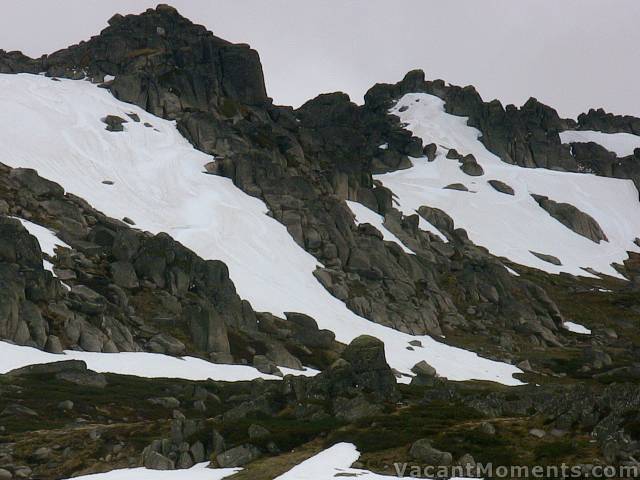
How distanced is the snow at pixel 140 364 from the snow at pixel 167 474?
32.5 m

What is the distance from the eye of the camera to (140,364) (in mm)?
83500

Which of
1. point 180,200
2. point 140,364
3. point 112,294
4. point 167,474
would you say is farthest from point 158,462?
point 180,200

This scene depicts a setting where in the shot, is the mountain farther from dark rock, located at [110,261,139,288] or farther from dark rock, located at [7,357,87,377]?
dark rock, located at [110,261,139,288]

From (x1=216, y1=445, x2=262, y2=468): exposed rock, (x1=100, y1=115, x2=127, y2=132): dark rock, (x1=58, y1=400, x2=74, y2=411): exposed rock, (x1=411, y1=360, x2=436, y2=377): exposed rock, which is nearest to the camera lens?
(x1=216, y1=445, x2=262, y2=468): exposed rock

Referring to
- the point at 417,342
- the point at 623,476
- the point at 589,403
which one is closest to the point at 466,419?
the point at 589,403

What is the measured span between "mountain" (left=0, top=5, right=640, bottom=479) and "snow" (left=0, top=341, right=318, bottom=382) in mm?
328

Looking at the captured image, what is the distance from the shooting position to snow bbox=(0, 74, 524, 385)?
12169 cm

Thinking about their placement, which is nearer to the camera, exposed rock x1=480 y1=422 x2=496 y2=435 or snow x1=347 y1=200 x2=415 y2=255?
exposed rock x1=480 y1=422 x2=496 y2=435

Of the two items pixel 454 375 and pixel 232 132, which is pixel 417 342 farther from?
pixel 232 132

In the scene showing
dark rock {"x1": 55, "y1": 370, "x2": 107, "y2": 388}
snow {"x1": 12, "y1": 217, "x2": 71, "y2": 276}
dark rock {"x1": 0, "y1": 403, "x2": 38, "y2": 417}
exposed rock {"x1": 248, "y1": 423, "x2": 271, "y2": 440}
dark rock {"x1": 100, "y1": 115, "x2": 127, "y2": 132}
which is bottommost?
exposed rock {"x1": 248, "y1": 423, "x2": 271, "y2": 440}

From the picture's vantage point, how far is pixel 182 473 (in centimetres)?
4409

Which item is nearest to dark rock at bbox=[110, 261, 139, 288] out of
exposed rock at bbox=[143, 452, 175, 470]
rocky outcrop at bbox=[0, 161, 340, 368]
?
rocky outcrop at bbox=[0, 161, 340, 368]

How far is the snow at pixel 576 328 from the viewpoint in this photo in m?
153

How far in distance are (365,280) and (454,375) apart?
104ft
